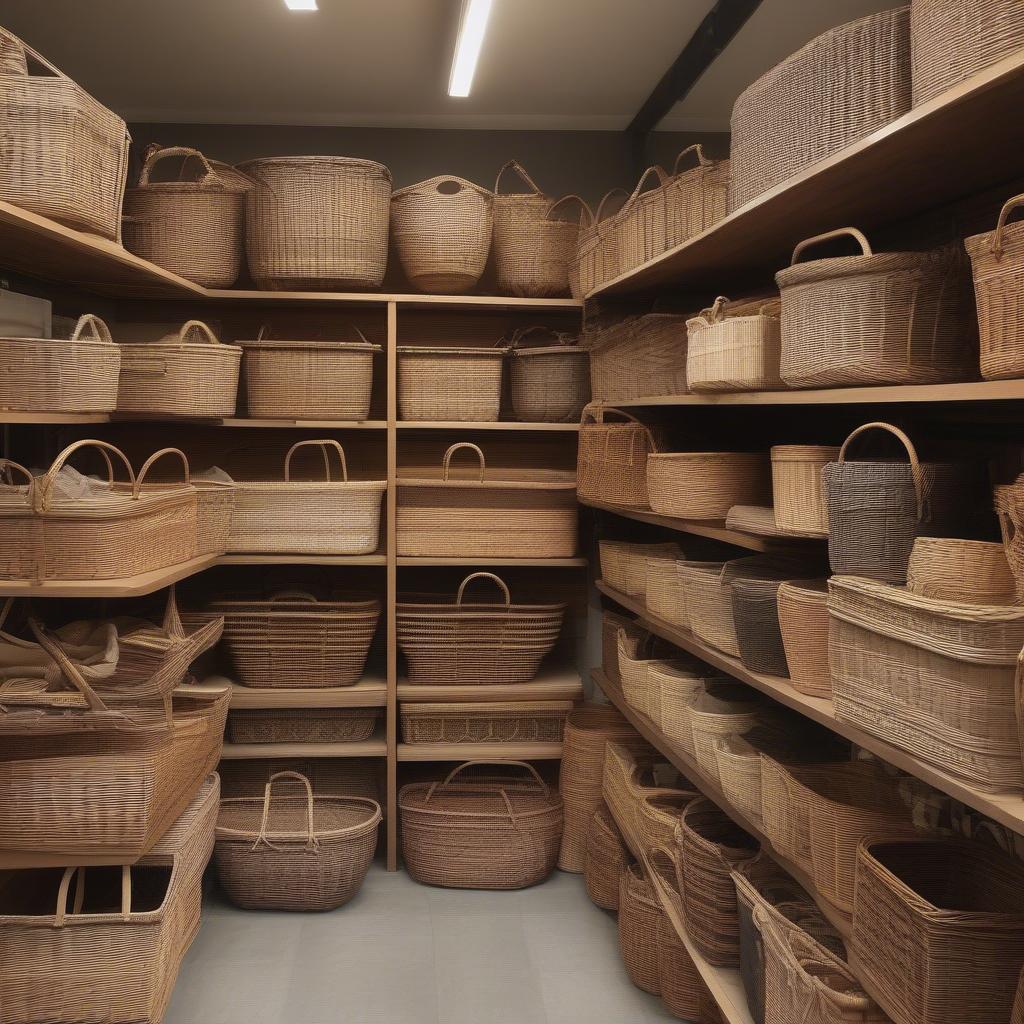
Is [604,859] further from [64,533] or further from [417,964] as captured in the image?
[64,533]

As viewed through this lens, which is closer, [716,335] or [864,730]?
[864,730]

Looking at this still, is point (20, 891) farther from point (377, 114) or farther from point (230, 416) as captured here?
point (377, 114)

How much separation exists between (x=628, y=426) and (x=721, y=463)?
80 cm

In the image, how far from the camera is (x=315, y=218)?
432 centimetres

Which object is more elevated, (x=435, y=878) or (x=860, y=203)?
(x=860, y=203)

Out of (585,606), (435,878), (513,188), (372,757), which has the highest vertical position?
(513,188)

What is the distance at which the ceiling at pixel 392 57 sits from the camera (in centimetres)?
368

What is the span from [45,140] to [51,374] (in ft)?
2.08

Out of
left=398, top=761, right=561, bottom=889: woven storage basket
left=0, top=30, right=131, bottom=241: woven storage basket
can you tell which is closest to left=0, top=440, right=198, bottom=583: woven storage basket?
left=0, top=30, right=131, bottom=241: woven storage basket

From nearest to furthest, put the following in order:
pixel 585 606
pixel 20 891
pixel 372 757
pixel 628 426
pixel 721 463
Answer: pixel 721 463 → pixel 20 891 → pixel 628 426 → pixel 372 757 → pixel 585 606

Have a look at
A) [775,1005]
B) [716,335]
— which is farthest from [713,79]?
[775,1005]

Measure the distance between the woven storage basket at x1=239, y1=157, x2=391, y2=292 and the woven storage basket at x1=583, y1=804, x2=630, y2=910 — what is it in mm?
2310

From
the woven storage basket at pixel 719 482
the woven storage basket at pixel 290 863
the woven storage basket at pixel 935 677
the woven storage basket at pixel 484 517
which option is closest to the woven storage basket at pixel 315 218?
the woven storage basket at pixel 484 517

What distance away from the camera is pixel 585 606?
5.27 metres
